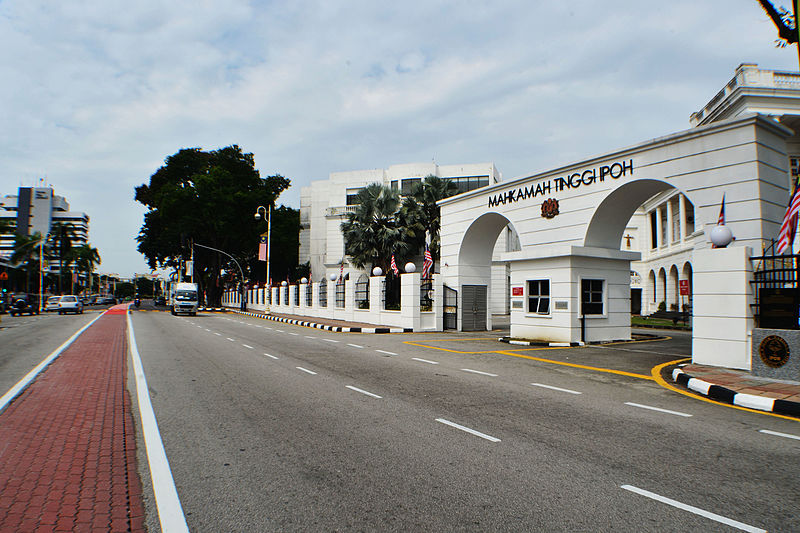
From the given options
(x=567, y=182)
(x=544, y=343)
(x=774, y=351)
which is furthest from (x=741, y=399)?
(x=567, y=182)

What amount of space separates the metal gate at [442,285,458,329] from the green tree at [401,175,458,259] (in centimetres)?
1598

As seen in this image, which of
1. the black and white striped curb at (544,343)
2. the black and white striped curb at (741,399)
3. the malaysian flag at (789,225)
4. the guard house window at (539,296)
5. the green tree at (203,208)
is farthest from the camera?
the green tree at (203,208)

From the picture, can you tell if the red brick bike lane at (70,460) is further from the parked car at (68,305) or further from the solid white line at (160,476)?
the parked car at (68,305)

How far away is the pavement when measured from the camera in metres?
3.41

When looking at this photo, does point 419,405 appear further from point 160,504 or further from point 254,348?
point 254,348

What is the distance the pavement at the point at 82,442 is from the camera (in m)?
3.41

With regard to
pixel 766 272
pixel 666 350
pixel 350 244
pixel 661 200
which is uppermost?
pixel 661 200

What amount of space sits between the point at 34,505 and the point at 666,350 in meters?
15.1

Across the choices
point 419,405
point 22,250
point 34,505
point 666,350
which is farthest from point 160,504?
point 22,250

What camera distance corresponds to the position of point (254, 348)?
14180 mm

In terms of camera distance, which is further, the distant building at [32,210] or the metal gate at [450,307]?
the distant building at [32,210]

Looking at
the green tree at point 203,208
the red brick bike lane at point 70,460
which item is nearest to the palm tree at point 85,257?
the green tree at point 203,208

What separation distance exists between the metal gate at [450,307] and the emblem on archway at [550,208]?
6.26 meters

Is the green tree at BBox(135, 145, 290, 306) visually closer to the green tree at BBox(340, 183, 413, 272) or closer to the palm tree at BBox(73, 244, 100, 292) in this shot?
the green tree at BBox(340, 183, 413, 272)
